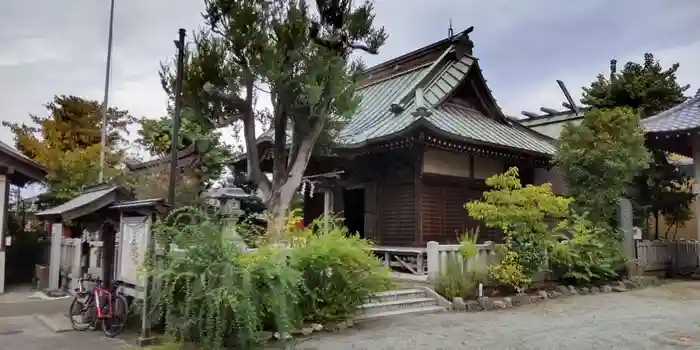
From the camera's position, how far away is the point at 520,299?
34.3 ft

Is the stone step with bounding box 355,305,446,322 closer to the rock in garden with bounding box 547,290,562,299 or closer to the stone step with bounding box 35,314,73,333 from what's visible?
the rock in garden with bounding box 547,290,562,299

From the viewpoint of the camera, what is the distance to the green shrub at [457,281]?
9979 mm

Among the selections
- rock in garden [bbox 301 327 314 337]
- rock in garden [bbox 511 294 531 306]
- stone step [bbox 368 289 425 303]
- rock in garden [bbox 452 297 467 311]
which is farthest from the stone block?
rock in garden [bbox 301 327 314 337]

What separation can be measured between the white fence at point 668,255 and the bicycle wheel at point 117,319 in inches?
480

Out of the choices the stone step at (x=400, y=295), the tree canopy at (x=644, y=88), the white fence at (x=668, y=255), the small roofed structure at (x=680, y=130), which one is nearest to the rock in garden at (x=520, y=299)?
the stone step at (x=400, y=295)

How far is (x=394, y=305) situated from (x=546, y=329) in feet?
8.77

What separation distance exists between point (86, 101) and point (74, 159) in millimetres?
4704

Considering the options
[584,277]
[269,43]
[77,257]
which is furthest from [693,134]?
[77,257]

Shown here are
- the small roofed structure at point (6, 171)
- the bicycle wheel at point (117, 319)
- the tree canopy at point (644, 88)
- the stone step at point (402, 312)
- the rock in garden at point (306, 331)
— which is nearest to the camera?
the rock in garden at point (306, 331)

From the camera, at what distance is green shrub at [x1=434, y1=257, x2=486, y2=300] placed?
9979 millimetres

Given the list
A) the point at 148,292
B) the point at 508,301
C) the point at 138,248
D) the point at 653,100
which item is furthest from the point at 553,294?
the point at 653,100

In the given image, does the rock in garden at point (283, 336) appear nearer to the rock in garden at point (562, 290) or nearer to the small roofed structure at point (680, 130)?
the rock in garden at point (562, 290)

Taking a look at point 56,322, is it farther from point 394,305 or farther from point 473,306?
point 473,306

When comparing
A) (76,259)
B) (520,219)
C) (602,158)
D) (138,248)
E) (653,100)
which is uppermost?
(653,100)
